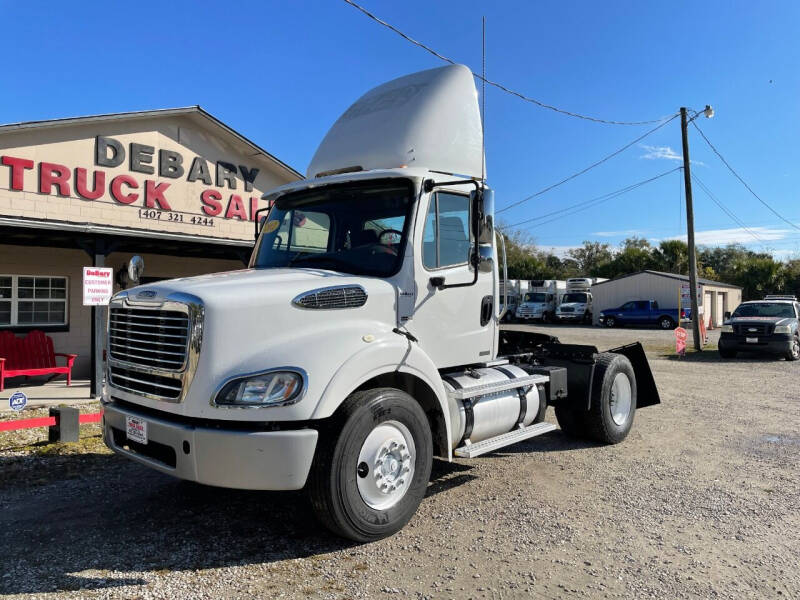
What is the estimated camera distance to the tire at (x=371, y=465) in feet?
12.1

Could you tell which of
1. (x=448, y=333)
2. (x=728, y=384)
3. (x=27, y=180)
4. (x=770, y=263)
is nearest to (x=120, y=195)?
(x=27, y=180)

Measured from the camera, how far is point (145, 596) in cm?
328

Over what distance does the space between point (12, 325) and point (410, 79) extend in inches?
386

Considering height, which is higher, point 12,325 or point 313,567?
point 12,325

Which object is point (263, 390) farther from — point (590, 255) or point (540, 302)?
point (590, 255)

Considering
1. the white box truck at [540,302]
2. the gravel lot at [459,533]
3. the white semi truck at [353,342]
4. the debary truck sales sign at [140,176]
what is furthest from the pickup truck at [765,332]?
the white box truck at [540,302]

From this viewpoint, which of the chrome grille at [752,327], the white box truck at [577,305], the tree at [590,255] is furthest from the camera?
the tree at [590,255]

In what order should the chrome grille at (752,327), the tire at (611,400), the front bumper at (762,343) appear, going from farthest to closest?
1. the chrome grille at (752,327)
2. the front bumper at (762,343)
3. the tire at (611,400)

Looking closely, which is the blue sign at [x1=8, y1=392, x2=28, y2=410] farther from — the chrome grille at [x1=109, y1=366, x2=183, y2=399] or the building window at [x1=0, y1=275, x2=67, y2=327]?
the building window at [x1=0, y1=275, x2=67, y2=327]

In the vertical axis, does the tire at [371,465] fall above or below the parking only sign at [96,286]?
below

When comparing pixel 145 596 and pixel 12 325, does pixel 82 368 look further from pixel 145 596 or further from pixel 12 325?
pixel 145 596

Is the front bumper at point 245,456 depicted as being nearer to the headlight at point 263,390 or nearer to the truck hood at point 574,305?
the headlight at point 263,390

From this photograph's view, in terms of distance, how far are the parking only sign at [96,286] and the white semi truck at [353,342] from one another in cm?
495

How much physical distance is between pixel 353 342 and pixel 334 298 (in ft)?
1.13
